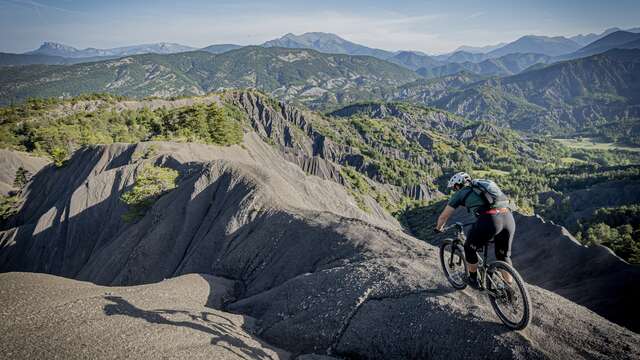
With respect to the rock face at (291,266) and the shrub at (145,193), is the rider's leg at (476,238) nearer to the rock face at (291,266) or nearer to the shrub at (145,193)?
the rock face at (291,266)

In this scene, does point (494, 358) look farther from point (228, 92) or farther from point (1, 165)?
point (228, 92)

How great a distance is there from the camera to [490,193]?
878 centimetres

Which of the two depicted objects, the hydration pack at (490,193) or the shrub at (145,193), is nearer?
the hydration pack at (490,193)

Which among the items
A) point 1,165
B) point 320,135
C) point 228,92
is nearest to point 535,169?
point 320,135

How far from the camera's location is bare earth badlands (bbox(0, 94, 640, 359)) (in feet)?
29.4

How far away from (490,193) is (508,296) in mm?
2619

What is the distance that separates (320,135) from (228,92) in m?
45.2

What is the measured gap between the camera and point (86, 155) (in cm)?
5134

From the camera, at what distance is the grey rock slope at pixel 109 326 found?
8781 mm

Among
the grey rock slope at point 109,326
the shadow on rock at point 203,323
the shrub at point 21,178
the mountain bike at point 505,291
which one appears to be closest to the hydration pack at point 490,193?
the mountain bike at point 505,291

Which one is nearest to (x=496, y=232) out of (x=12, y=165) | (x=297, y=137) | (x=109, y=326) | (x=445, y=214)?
(x=445, y=214)

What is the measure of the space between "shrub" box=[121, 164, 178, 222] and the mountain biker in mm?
30264

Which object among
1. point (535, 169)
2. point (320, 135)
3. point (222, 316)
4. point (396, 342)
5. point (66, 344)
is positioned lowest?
point (535, 169)

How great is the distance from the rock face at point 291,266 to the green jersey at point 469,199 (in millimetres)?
2947
